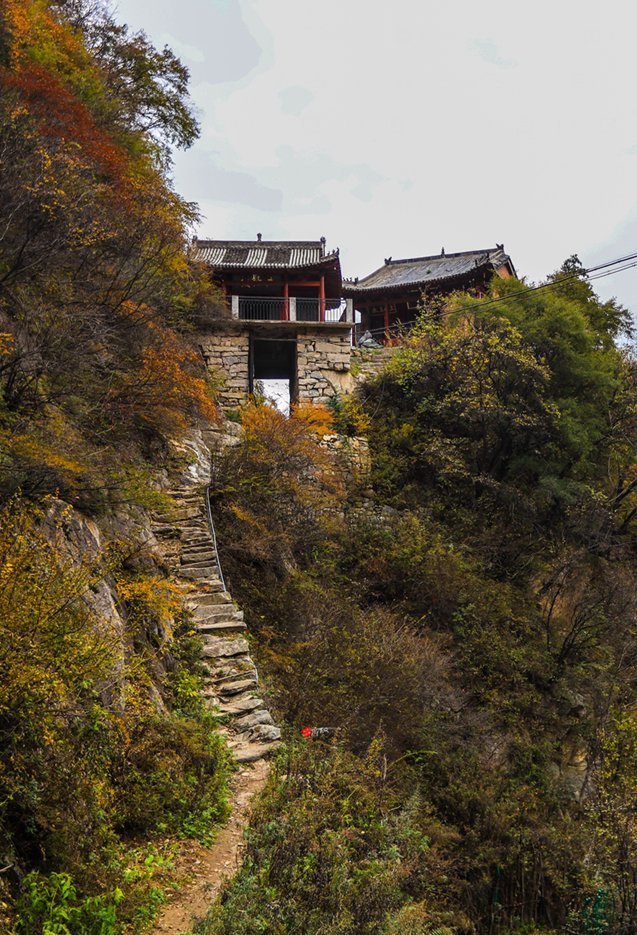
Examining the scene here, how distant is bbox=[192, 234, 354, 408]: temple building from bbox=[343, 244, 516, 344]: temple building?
3.38 metres

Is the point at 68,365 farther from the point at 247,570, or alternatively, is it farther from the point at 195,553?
the point at 247,570

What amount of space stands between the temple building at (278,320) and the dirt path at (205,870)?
14671 millimetres

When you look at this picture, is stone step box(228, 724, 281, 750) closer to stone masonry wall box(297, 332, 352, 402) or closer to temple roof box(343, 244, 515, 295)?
stone masonry wall box(297, 332, 352, 402)

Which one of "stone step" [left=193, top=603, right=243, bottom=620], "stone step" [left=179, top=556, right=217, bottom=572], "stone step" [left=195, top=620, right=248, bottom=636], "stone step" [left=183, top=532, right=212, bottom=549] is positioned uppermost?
"stone step" [left=183, top=532, right=212, bottom=549]

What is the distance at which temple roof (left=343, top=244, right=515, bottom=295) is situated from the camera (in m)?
25.6

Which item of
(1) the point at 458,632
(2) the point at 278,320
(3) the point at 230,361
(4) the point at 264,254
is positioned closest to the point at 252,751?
(1) the point at 458,632

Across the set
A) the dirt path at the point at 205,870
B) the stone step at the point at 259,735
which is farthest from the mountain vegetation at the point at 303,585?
the stone step at the point at 259,735

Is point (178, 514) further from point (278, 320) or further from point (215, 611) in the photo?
point (278, 320)

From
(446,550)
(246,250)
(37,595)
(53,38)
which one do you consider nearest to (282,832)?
(37,595)

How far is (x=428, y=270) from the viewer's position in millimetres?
28234

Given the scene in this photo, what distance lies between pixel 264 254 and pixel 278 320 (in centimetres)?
356

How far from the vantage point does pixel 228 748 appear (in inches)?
283

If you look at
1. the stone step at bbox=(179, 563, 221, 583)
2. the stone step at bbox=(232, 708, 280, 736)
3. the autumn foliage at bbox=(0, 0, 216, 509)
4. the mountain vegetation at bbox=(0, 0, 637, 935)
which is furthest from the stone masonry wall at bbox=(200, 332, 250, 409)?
the stone step at bbox=(232, 708, 280, 736)

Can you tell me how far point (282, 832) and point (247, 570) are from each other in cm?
707
